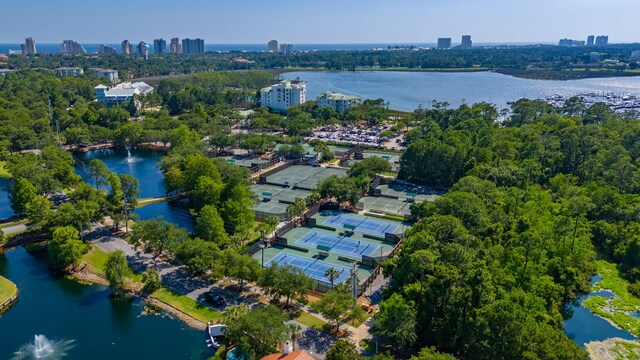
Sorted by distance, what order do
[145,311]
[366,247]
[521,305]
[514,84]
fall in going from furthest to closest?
[514,84] < [366,247] < [145,311] < [521,305]

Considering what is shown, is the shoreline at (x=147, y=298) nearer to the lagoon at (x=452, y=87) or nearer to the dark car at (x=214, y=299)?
the dark car at (x=214, y=299)

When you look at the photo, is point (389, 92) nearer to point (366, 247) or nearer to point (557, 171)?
point (557, 171)

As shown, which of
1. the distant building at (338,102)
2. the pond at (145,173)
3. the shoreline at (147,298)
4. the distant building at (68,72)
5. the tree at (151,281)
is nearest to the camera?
the shoreline at (147,298)

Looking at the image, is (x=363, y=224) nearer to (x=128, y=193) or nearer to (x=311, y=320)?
(x=311, y=320)

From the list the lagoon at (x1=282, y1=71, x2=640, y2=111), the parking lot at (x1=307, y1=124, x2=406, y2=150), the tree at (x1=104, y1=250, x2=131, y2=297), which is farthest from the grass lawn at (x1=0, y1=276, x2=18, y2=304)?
the lagoon at (x1=282, y1=71, x2=640, y2=111)

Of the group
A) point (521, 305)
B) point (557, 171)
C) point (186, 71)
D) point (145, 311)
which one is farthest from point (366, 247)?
point (186, 71)

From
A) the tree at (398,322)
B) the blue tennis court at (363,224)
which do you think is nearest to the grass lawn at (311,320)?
the tree at (398,322)

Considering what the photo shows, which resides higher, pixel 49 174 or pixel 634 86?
pixel 634 86
